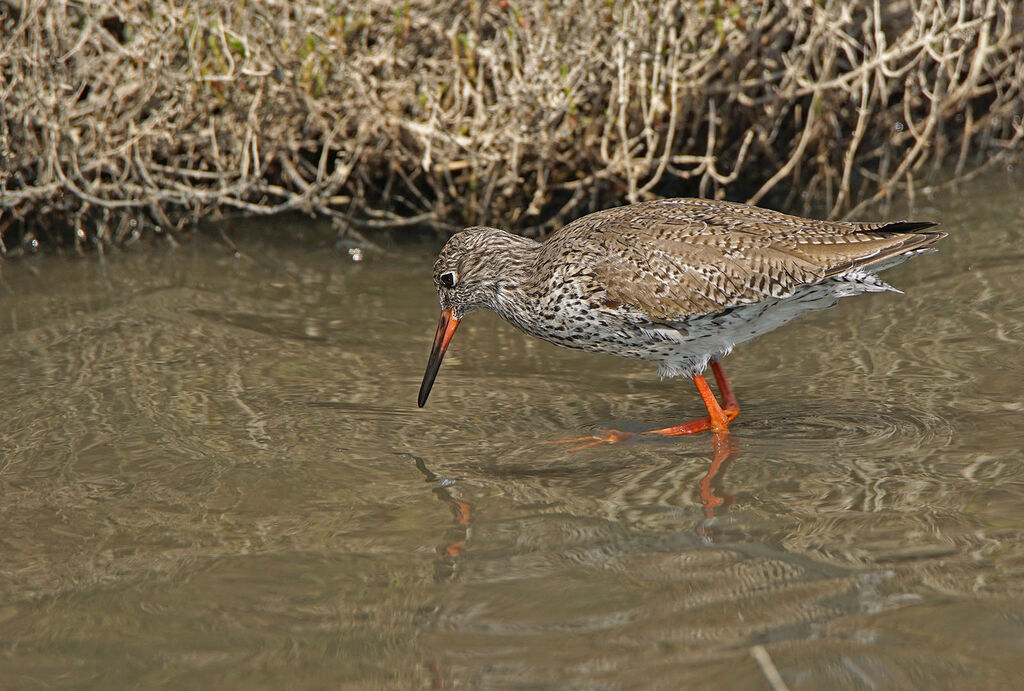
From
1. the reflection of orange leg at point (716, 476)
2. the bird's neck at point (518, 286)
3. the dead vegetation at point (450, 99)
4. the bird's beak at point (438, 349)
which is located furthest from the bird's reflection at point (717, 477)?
the dead vegetation at point (450, 99)

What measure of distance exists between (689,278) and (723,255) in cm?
20

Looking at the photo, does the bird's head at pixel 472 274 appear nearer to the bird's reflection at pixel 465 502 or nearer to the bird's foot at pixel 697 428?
the bird's reflection at pixel 465 502

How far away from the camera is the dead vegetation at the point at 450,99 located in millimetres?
7402

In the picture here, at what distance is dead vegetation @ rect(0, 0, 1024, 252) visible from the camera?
7.40 m

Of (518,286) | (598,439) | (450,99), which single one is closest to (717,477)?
(598,439)

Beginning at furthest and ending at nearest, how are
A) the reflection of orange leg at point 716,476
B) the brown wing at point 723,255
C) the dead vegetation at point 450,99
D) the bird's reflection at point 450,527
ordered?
1. the dead vegetation at point 450,99
2. the brown wing at point 723,255
3. the reflection of orange leg at point 716,476
4. the bird's reflection at point 450,527

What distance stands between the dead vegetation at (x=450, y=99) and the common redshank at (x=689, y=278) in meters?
2.05

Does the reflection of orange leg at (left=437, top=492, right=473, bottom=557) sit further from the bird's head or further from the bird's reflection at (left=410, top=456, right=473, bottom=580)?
the bird's head

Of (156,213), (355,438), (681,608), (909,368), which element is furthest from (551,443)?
(156,213)

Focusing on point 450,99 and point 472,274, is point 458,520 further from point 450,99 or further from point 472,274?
point 450,99

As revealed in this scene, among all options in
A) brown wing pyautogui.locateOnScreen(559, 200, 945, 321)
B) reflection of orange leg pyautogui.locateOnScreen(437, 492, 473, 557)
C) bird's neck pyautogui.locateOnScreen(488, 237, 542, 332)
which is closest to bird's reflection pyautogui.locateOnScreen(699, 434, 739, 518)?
brown wing pyautogui.locateOnScreen(559, 200, 945, 321)

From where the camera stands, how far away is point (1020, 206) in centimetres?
820

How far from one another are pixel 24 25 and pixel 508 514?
4884 mm

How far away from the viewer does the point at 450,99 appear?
785 cm
